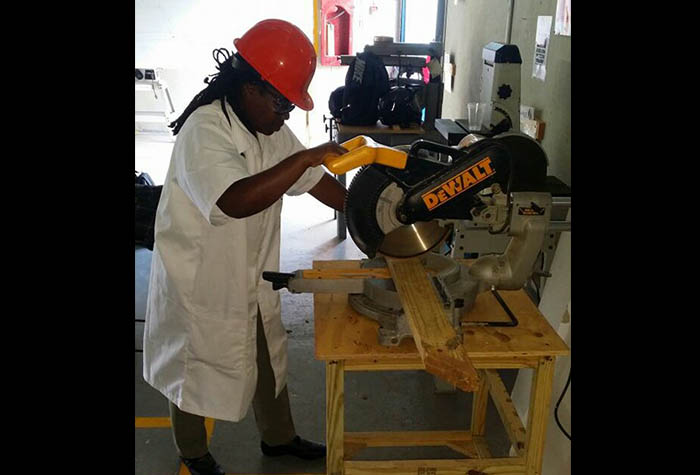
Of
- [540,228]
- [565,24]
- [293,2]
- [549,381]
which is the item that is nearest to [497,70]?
[565,24]

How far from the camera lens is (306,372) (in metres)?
2.53

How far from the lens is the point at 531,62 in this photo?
2.37m

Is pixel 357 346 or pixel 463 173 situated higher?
pixel 463 173

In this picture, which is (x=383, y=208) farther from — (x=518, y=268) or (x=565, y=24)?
(x=565, y=24)

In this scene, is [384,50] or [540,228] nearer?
[540,228]

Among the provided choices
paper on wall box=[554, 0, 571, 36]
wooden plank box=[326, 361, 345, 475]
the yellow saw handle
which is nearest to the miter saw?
the yellow saw handle

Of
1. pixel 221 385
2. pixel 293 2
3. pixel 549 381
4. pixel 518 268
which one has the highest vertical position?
pixel 293 2

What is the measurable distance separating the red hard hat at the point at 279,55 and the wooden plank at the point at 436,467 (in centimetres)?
92

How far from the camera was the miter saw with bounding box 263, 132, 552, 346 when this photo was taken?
1.18m

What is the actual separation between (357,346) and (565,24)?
4.70ft

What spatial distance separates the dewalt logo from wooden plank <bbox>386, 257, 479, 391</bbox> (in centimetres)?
23

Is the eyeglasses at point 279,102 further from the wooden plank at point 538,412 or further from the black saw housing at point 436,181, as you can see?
the wooden plank at point 538,412

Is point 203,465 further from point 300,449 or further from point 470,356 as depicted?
point 470,356

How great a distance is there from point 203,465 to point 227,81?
124cm
